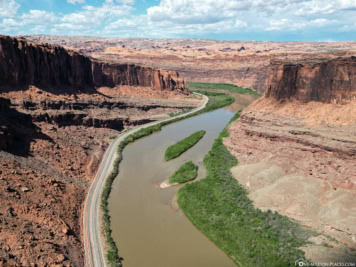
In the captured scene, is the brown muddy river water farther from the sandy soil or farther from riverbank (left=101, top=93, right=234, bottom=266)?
the sandy soil

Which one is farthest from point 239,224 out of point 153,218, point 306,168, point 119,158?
point 119,158

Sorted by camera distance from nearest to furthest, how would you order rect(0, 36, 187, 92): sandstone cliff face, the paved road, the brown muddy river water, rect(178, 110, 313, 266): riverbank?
1. rect(178, 110, 313, 266): riverbank
2. the paved road
3. the brown muddy river water
4. rect(0, 36, 187, 92): sandstone cliff face

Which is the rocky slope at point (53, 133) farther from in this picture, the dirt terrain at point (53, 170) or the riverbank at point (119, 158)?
the riverbank at point (119, 158)

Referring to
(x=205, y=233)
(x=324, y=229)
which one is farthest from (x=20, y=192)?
(x=324, y=229)

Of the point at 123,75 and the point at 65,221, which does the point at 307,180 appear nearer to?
the point at 65,221

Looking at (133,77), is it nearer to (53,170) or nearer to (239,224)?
(53,170)

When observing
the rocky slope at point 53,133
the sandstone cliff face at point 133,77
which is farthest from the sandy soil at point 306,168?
the sandstone cliff face at point 133,77

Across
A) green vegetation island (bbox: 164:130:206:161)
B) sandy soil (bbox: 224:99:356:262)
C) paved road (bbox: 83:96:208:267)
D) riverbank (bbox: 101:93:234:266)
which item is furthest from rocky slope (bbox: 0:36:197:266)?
sandy soil (bbox: 224:99:356:262)
